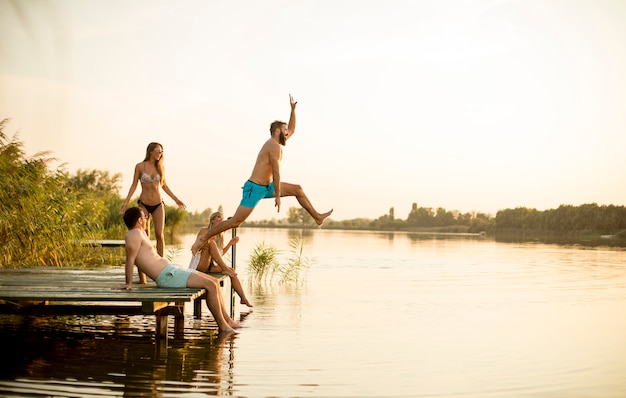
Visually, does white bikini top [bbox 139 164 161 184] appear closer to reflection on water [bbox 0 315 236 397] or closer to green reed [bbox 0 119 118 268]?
reflection on water [bbox 0 315 236 397]

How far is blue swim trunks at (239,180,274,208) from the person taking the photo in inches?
405

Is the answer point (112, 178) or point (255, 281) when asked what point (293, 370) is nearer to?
point (255, 281)

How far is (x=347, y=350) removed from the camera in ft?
32.1

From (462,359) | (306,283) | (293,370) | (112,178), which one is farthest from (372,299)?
(112,178)

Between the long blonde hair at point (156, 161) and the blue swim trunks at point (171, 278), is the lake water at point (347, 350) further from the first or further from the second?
the long blonde hair at point (156, 161)

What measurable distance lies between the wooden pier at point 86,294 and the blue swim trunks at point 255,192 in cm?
149

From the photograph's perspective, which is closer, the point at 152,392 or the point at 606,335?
the point at 152,392

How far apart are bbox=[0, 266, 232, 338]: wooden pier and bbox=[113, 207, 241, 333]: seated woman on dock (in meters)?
0.12

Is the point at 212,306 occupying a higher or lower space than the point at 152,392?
higher

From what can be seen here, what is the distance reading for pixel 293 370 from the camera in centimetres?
847

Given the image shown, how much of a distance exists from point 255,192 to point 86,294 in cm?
269

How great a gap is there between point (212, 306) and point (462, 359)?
124 inches

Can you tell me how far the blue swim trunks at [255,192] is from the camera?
405 inches

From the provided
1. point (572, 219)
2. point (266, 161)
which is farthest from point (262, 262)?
point (572, 219)
